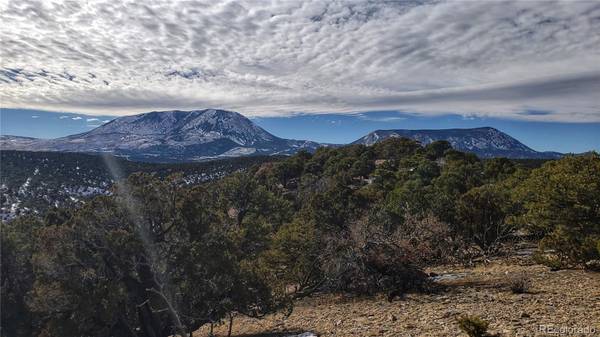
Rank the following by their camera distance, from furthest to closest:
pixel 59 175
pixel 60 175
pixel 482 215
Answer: pixel 60 175, pixel 59 175, pixel 482 215

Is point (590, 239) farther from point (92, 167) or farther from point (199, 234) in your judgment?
point (92, 167)

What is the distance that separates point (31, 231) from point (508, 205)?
22.9m

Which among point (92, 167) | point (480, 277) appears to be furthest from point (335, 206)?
point (92, 167)

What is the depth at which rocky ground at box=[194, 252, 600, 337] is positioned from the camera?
330 inches

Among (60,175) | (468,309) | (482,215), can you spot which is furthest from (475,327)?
(60,175)

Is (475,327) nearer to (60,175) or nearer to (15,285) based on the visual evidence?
(15,285)

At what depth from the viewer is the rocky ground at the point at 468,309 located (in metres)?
8.39

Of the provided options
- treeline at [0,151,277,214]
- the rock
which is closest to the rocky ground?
the rock

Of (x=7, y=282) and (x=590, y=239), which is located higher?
(x=590, y=239)

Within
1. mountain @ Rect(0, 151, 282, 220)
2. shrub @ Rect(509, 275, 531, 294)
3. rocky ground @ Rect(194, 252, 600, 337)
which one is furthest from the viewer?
mountain @ Rect(0, 151, 282, 220)

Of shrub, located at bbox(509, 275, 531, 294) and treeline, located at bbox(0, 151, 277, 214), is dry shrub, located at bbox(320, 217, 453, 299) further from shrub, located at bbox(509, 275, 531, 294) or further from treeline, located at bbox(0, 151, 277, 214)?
treeline, located at bbox(0, 151, 277, 214)

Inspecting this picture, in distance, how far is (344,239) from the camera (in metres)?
16.5

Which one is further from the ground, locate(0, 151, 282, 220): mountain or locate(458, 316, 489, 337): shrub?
locate(458, 316, 489, 337): shrub

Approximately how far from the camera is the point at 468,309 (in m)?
10.1
